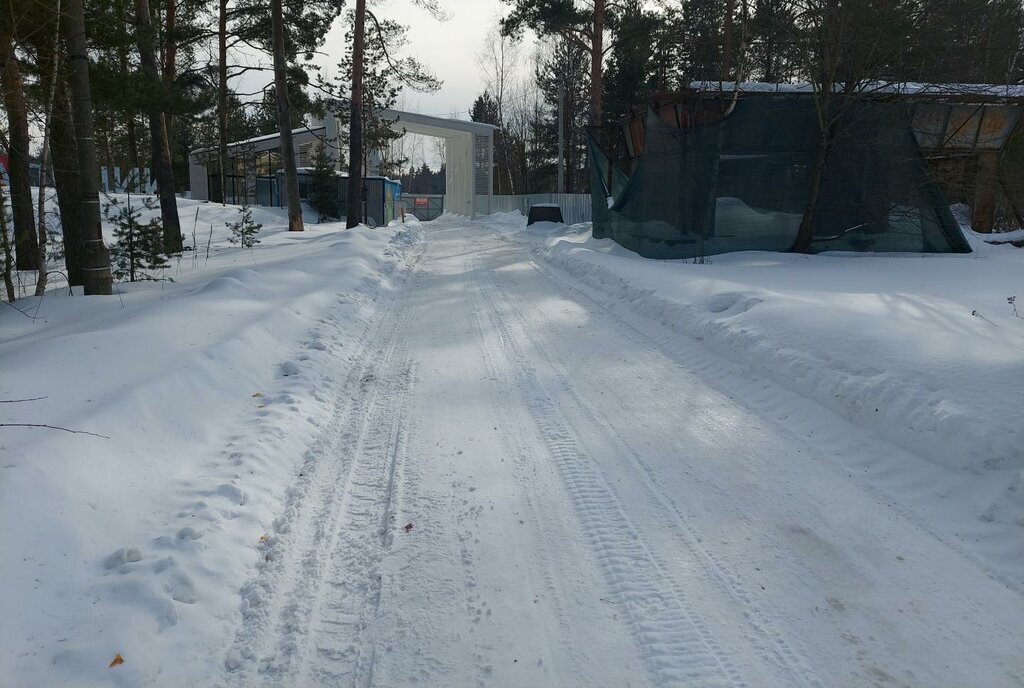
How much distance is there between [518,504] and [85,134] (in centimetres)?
735

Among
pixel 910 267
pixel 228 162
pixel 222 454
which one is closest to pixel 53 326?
pixel 222 454

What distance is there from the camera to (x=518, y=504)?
3.69m

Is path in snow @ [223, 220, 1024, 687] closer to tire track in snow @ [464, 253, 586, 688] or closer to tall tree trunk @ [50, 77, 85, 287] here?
tire track in snow @ [464, 253, 586, 688]

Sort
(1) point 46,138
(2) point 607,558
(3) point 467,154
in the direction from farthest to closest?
(3) point 467,154 < (1) point 46,138 < (2) point 607,558

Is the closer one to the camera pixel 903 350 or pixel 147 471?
pixel 147 471

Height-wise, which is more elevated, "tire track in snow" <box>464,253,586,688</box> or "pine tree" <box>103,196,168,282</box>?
"pine tree" <box>103,196,168,282</box>

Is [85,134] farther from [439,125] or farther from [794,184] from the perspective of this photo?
[439,125]

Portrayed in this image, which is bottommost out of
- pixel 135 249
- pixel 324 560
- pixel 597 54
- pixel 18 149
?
pixel 324 560

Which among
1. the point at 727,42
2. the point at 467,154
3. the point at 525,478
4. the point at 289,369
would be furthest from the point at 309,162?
the point at 525,478

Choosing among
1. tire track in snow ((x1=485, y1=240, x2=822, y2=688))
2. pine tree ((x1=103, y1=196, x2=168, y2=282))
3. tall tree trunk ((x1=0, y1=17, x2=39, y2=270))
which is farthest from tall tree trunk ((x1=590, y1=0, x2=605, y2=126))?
tire track in snow ((x1=485, y1=240, x2=822, y2=688))

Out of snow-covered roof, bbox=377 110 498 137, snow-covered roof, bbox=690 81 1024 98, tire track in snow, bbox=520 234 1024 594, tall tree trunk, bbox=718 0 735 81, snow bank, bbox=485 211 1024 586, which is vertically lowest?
tire track in snow, bbox=520 234 1024 594

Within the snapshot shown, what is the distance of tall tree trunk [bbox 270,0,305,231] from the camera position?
65.6 ft

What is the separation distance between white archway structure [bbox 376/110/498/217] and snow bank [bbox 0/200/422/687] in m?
34.3

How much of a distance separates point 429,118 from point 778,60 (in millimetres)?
27649
